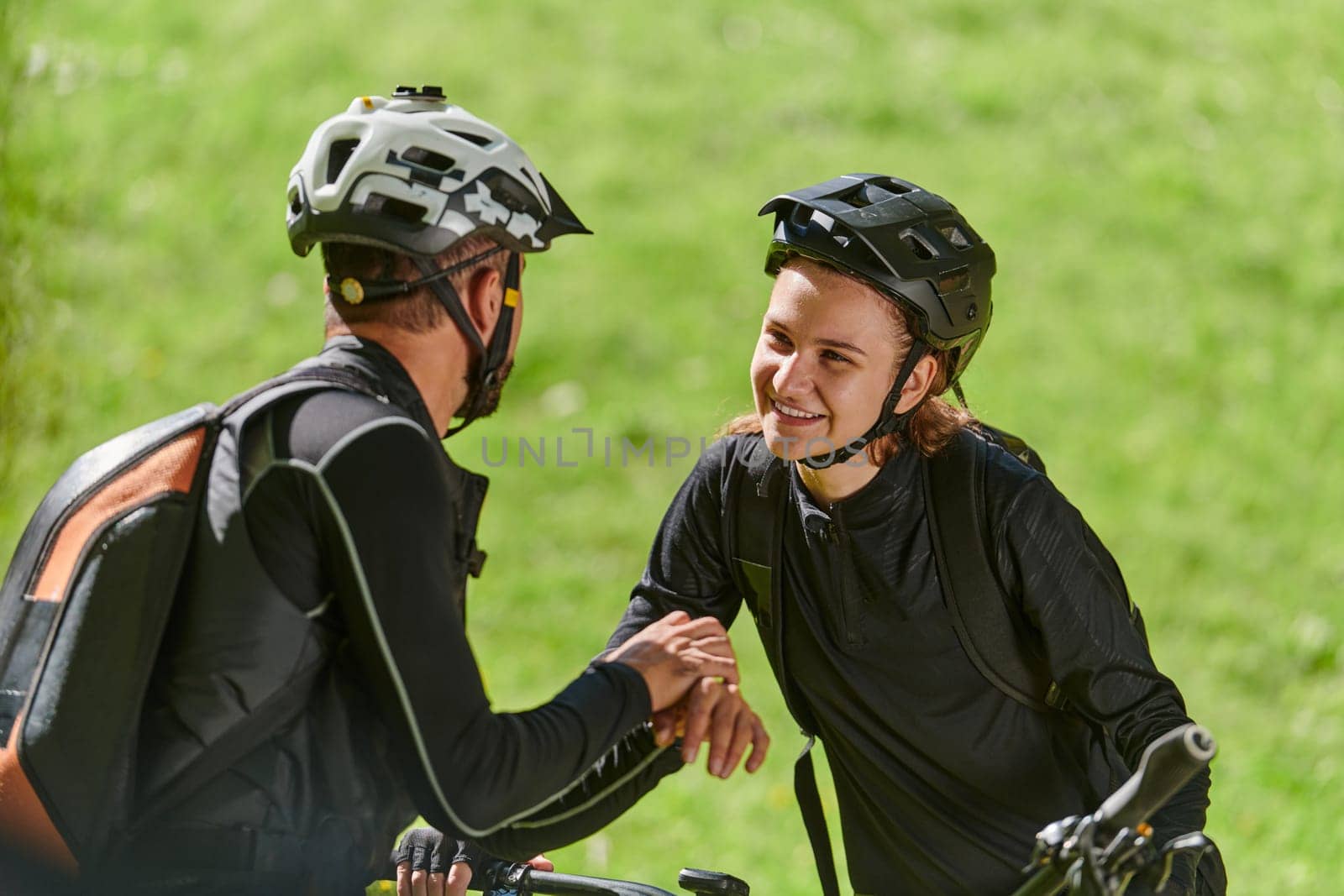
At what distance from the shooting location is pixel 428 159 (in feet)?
10.9

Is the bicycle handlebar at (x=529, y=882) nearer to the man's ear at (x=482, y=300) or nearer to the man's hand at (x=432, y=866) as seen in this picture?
the man's hand at (x=432, y=866)

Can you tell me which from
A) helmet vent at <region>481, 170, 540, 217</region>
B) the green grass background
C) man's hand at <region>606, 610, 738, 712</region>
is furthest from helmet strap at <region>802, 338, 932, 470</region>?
the green grass background

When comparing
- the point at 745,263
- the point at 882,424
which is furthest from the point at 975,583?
the point at 745,263

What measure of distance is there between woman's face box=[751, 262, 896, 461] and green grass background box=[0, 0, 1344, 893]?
4519 mm

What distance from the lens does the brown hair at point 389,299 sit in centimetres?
318

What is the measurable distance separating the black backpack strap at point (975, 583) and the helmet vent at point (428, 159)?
1244mm

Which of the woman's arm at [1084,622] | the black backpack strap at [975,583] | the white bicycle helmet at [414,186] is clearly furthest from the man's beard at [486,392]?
the woman's arm at [1084,622]

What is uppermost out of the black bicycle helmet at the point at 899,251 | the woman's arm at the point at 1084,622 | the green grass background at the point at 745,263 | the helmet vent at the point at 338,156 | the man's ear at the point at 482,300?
the green grass background at the point at 745,263

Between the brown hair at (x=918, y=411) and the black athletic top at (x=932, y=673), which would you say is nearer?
the black athletic top at (x=932, y=673)

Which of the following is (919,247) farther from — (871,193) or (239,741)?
(239,741)

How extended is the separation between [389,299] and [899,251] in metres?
1.08

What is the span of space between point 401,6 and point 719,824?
7821 mm

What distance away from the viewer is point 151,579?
9.44ft

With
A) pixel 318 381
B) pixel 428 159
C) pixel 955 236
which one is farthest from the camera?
pixel 955 236
